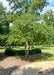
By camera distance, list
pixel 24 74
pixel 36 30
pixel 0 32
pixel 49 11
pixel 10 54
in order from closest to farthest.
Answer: pixel 24 74
pixel 36 30
pixel 0 32
pixel 10 54
pixel 49 11

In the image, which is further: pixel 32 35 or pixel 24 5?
pixel 24 5

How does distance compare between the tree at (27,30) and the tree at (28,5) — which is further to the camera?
the tree at (28,5)

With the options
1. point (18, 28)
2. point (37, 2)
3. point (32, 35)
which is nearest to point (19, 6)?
point (37, 2)

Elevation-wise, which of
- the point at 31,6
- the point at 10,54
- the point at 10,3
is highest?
the point at 10,3

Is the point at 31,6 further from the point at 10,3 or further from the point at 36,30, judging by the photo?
the point at 36,30

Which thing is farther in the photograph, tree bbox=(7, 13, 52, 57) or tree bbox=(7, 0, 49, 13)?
tree bbox=(7, 0, 49, 13)

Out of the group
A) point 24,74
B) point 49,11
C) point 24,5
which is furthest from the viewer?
point 49,11

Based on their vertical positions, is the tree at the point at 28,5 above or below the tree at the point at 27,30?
above

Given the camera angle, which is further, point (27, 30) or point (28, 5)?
point (28, 5)

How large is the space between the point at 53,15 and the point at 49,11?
8.32 feet

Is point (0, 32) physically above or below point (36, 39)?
above

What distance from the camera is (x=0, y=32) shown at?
49.5 ft

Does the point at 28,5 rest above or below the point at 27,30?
above

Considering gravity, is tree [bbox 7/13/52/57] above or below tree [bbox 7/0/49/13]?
below
